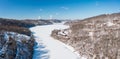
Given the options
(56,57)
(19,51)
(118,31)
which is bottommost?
(56,57)

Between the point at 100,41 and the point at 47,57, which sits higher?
the point at 100,41

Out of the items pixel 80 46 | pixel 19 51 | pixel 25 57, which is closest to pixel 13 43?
pixel 19 51

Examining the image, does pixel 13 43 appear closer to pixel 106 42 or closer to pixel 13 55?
pixel 13 55

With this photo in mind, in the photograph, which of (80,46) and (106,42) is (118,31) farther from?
(80,46)

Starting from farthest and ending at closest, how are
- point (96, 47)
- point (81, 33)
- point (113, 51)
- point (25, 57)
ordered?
point (81, 33) < point (96, 47) < point (25, 57) < point (113, 51)

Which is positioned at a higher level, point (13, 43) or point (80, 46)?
point (13, 43)

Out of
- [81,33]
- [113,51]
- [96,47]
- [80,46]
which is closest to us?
[113,51]

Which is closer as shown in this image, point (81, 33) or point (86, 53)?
point (86, 53)

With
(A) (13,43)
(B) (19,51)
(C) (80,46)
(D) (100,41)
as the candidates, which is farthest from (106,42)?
(A) (13,43)

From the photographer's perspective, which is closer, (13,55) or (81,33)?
(13,55)
